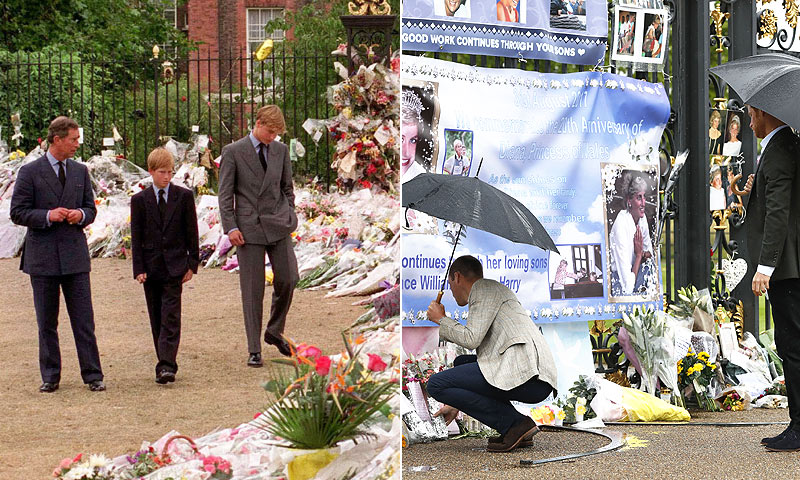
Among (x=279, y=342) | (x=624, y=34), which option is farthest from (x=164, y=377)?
(x=624, y=34)

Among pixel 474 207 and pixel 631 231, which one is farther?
pixel 631 231

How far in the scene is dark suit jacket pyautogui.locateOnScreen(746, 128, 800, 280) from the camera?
5234 millimetres

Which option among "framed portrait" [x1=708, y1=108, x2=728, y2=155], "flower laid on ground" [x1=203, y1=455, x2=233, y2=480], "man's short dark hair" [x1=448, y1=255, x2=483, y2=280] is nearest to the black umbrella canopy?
"man's short dark hair" [x1=448, y1=255, x2=483, y2=280]

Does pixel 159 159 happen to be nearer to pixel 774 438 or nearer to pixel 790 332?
pixel 790 332

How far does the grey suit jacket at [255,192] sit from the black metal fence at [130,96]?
0.08 metres

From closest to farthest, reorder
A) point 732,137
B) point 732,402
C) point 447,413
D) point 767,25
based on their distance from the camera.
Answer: point 447,413 → point 732,402 → point 732,137 → point 767,25

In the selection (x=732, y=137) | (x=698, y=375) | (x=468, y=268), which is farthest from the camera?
(x=732, y=137)

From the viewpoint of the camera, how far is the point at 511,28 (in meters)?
6.09

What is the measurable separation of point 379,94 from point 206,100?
1108 millimetres

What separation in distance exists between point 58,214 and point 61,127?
0.30 meters

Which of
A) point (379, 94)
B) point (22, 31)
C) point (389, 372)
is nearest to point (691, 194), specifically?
point (379, 94)

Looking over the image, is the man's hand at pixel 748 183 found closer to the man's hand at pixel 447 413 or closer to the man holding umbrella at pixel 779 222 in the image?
the man holding umbrella at pixel 779 222

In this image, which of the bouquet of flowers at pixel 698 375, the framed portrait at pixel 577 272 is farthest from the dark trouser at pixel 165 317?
the bouquet of flowers at pixel 698 375

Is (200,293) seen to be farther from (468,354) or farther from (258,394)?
(468,354)
